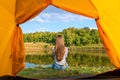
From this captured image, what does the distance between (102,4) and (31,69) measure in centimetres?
Answer: 422

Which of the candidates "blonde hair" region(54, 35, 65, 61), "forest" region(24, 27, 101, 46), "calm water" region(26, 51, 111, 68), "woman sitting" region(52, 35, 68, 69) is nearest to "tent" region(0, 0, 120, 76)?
"blonde hair" region(54, 35, 65, 61)

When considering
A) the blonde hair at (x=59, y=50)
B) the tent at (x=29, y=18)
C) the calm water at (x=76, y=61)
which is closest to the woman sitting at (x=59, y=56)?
the blonde hair at (x=59, y=50)

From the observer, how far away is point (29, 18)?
8883mm

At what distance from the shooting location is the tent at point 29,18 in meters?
8.58

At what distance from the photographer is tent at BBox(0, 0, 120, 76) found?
858 cm

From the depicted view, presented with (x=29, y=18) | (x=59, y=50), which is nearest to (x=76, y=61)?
(x=59, y=50)

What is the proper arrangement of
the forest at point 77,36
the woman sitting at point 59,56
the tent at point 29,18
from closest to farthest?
1. the tent at point 29,18
2. the woman sitting at point 59,56
3. the forest at point 77,36

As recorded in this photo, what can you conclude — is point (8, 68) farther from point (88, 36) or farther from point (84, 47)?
point (84, 47)

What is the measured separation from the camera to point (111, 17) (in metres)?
8.59

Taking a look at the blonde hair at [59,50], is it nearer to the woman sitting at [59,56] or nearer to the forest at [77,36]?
the woman sitting at [59,56]

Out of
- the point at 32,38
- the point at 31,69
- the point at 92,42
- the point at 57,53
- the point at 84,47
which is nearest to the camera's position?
the point at 57,53

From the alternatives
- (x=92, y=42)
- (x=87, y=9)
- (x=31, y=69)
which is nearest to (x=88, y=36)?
(x=92, y=42)

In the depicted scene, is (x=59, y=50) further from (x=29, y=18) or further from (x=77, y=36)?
(x=77, y=36)

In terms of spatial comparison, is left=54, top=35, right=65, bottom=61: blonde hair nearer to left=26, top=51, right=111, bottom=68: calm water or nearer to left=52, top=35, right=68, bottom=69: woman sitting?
left=52, top=35, right=68, bottom=69: woman sitting
